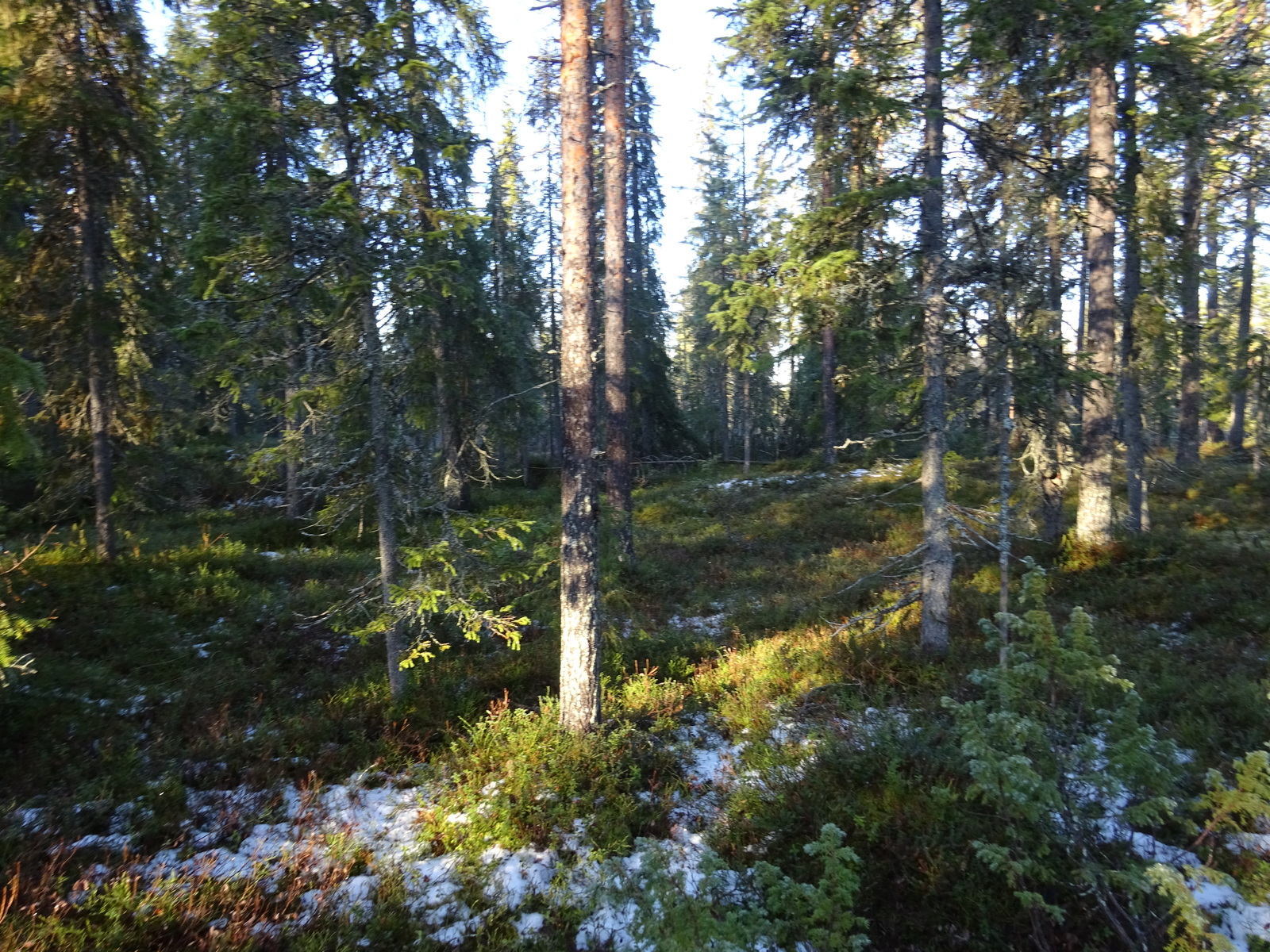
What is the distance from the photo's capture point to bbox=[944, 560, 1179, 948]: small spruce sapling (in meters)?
4.29

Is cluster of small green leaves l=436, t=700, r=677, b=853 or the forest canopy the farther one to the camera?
cluster of small green leaves l=436, t=700, r=677, b=853

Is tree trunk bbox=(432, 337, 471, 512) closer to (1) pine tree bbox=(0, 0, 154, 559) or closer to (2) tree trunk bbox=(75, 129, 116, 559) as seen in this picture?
(2) tree trunk bbox=(75, 129, 116, 559)

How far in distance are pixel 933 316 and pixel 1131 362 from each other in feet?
26.9

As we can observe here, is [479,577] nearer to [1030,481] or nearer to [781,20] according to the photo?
[781,20]

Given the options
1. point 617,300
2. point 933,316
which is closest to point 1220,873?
point 933,316

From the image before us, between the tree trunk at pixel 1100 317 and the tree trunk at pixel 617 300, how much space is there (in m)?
8.68

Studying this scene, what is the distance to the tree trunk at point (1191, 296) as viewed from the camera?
12938mm

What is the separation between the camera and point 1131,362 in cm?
1335

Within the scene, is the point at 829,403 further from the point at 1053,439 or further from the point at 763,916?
the point at 763,916

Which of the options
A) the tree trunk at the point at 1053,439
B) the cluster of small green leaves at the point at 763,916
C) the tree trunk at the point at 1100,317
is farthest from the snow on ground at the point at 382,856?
the tree trunk at the point at 1100,317

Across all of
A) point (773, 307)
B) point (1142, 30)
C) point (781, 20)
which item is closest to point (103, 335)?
point (773, 307)

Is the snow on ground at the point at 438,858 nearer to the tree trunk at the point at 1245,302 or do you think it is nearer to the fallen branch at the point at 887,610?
the fallen branch at the point at 887,610

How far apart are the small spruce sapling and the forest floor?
0.31 m

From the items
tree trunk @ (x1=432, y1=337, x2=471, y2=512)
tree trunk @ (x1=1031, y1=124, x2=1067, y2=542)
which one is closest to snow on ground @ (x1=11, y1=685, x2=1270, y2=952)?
tree trunk @ (x1=1031, y1=124, x2=1067, y2=542)
